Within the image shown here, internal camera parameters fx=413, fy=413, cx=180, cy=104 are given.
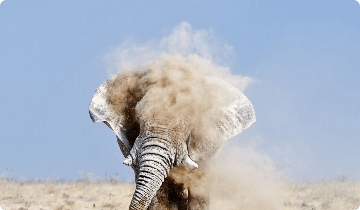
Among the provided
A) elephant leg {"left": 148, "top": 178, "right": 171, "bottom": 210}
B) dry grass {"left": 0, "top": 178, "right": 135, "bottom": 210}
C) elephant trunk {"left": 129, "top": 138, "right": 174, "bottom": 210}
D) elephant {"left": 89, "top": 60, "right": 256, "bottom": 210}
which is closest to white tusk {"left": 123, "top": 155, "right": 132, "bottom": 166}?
elephant {"left": 89, "top": 60, "right": 256, "bottom": 210}

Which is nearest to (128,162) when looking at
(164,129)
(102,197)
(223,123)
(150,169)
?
(150,169)

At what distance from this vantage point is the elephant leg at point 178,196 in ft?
23.4

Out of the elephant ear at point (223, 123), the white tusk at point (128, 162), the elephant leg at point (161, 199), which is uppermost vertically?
the elephant ear at point (223, 123)

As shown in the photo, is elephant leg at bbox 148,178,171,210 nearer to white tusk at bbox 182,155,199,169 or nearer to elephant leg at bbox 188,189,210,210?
elephant leg at bbox 188,189,210,210

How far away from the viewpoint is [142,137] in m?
6.04

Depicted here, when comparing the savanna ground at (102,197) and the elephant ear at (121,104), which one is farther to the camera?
the savanna ground at (102,197)

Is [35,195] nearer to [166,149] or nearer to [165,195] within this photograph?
[165,195]

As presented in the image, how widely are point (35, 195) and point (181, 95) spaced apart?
10.4 meters

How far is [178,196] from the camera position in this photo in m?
7.22

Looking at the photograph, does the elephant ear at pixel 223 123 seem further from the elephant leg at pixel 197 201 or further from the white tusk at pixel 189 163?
the elephant leg at pixel 197 201

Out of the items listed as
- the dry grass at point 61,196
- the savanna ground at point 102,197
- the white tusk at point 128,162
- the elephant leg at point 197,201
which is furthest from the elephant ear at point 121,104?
the dry grass at point 61,196

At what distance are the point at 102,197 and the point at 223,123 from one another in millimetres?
9370

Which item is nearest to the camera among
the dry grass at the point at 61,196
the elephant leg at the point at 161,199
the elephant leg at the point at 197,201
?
the elephant leg at the point at 161,199

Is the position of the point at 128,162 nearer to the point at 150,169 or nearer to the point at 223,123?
the point at 150,169
